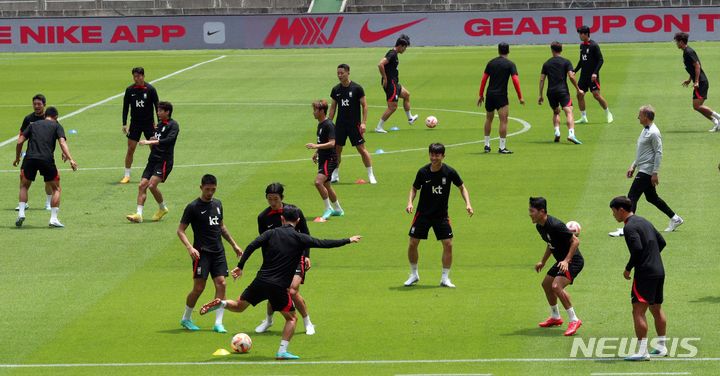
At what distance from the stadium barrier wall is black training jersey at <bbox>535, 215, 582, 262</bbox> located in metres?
41.7

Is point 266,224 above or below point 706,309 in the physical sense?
above

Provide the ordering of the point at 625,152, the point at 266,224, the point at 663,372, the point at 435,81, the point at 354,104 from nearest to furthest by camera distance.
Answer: the point at 663,372 < the point at 266,224 < the point at 354,104 < the point at 625,152 < the point at 435,81

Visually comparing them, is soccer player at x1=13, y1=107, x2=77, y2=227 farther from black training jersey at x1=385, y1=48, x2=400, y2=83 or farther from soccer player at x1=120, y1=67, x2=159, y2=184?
black training jersey at x1=385, y1=48, x2=400, y2=83

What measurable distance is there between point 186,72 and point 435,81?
36.3 feet

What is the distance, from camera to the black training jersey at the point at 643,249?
15641 millimetres

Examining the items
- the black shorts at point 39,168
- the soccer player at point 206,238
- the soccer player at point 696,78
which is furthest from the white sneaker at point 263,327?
the soccer player at point 696,78

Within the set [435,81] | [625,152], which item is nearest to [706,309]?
[625,152]

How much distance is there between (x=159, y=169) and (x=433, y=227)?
7095mm

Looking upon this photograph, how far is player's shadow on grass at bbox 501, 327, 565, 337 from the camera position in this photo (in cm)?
1716

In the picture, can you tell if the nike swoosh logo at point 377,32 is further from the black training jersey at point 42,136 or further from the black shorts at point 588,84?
the black training jersey at point 42,136

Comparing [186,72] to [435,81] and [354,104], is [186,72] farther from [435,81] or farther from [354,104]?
[354,104]

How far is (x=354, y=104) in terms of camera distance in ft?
90.7

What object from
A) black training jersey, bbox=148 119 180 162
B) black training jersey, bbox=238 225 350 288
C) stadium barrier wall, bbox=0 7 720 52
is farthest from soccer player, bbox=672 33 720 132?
stadium barrier wall, bbox=0 7 720 52

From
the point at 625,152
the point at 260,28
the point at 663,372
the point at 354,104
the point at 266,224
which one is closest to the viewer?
the point at 663,372
